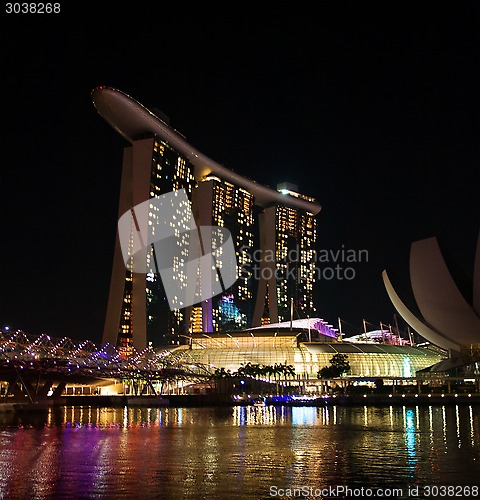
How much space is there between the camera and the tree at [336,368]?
257 ft

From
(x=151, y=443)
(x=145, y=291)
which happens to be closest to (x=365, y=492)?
(x=151, y=443)

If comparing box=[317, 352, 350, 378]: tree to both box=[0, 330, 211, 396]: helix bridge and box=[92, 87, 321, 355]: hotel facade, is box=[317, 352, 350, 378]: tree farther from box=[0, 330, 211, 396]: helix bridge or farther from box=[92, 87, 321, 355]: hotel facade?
box=[92, 87, 321, 355]: hotel facade

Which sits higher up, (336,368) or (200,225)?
(200,225)

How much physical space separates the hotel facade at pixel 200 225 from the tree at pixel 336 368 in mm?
23025

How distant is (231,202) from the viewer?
125500 millimetres

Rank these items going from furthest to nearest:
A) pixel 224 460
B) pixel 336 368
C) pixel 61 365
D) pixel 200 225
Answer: pixel 200 225
pixel 336 368
pixel 61 365
pixel 224 460

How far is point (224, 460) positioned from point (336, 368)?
2465 inches

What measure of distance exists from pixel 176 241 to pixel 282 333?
92.3ft

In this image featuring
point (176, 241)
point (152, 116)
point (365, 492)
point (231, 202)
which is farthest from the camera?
point (231, 202)

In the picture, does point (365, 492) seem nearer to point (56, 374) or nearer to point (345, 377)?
→ point (56, 374)

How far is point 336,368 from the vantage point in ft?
258

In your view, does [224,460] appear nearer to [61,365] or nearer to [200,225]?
[61,365]

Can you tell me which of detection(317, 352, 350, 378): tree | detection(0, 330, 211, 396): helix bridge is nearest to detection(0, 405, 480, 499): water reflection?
detection(0, 330, 211, 396): helix bridge

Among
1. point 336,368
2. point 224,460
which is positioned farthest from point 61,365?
point 336,368
